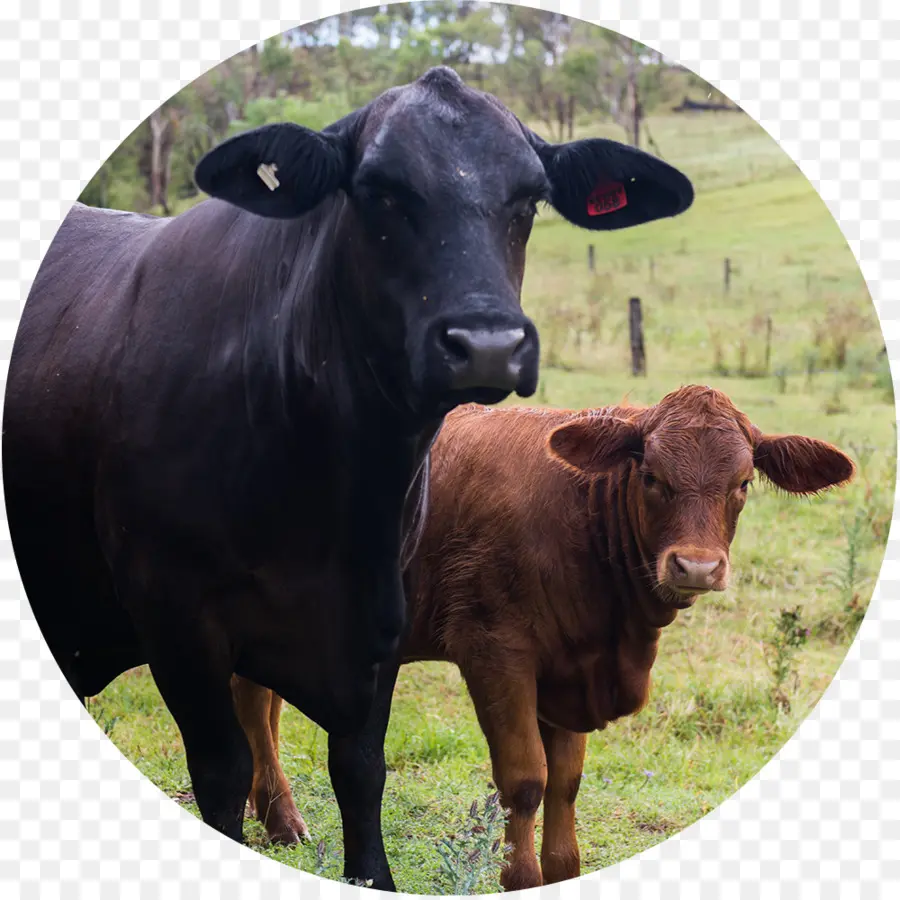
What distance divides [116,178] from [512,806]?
10.7 ft

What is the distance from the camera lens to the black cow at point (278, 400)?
3.89 metres

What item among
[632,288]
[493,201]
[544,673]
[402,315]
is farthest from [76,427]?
[632,288]

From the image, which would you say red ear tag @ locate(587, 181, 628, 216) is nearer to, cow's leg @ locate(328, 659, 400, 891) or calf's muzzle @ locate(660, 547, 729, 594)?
calf's muzzle @ locate(660, 547, 729, 594)

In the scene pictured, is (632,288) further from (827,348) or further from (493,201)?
(493,201)

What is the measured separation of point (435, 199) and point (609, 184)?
81 centimetres

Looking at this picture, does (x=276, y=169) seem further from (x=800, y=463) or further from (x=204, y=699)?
(x=800, y=463)

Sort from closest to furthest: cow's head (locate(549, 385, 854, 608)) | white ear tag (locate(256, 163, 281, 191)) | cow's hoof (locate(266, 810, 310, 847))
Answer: white ear tag (locate(256, 163, 281, 191)) < cow's head (locate(549, 385, 854, 608)) < cow's hoof (locate(266, 810, 310, 847))

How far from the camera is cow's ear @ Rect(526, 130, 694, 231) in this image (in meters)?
4.26

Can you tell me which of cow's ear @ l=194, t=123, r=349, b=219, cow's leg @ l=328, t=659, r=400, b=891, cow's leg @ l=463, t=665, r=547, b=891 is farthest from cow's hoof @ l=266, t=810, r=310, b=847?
cow's ear @ l=194, t=123, r=349, b=219

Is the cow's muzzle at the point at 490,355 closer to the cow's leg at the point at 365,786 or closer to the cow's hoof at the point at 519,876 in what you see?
the cow's leg at the point at 365,786

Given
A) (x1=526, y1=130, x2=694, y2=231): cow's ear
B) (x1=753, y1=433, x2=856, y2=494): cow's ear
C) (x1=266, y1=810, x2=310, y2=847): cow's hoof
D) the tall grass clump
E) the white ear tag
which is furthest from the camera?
(x1=266, y1=810, x2=310, y2=847): cow's hoof

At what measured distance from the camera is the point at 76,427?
15.1ft

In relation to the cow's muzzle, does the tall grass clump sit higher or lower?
→ lower

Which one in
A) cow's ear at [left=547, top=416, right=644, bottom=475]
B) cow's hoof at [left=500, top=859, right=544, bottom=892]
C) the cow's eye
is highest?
the cow's eye
